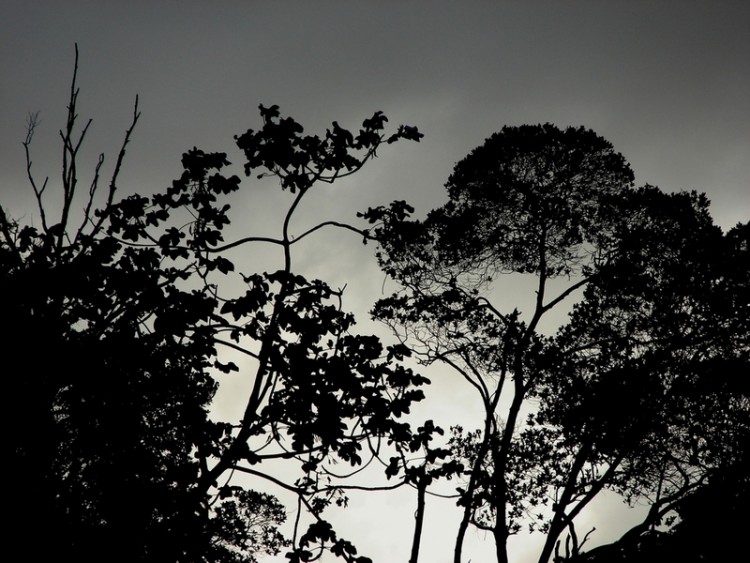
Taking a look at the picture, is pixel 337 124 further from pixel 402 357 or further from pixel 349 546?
pixel 349 546

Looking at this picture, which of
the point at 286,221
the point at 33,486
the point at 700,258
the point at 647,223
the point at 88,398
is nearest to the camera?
the point at 33,486

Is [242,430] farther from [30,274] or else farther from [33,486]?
[30,274]

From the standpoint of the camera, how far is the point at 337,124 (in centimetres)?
722

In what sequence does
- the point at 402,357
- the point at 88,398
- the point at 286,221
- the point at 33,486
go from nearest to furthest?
the point at 33,486 < the point at 88,398 < the point at 402,357 < the point at 286,221

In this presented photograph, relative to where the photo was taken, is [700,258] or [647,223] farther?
[647,223]

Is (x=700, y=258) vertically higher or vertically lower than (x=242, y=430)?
higher

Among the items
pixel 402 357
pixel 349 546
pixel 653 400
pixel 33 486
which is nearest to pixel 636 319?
pixel 653 400

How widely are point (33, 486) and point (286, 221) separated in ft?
13.0


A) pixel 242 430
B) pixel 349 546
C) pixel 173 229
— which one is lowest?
pixel 349 546

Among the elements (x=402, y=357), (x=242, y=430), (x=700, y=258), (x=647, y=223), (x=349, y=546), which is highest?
(x=647, y=223)

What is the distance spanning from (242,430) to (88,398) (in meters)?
1.77

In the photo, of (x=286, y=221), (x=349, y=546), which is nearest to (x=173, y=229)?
(x=286, y=221)

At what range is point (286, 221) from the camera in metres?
7.02

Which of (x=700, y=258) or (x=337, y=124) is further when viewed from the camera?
(x=700, y=258)
